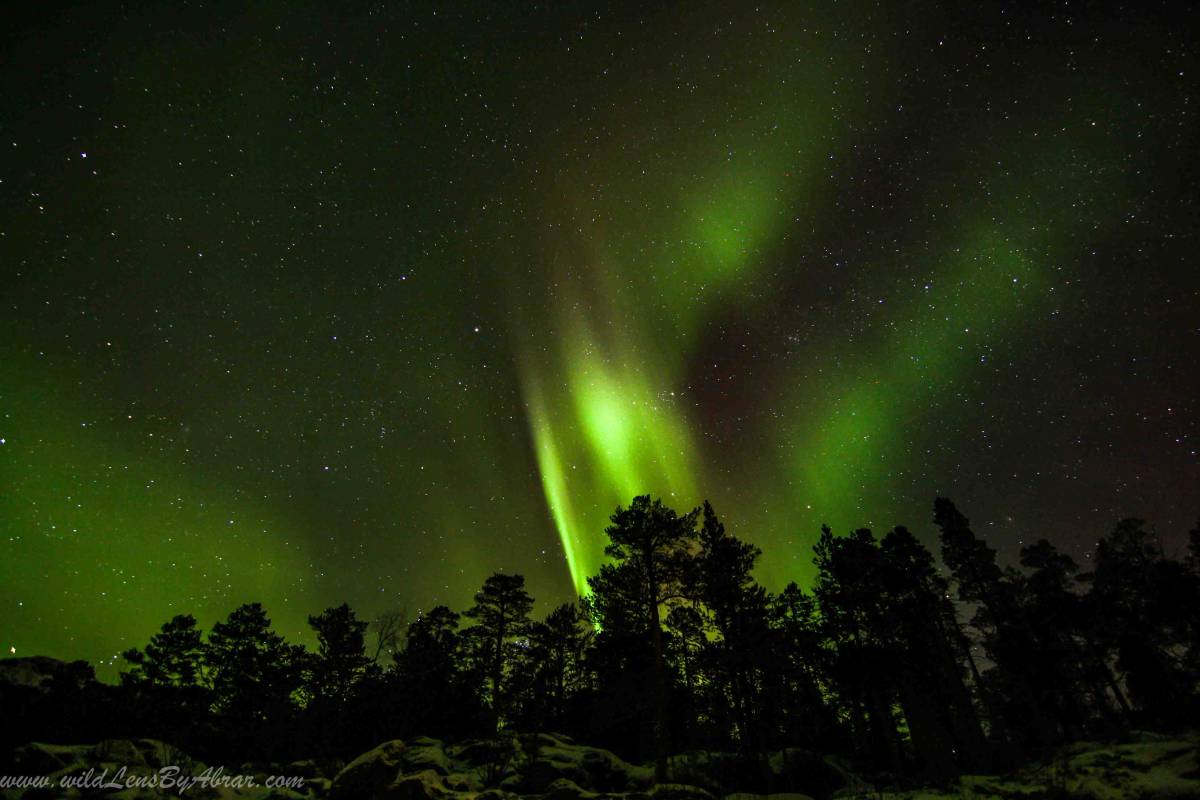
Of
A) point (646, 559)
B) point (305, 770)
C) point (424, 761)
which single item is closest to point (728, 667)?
point (646, 559)

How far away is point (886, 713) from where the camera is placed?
28.7 m

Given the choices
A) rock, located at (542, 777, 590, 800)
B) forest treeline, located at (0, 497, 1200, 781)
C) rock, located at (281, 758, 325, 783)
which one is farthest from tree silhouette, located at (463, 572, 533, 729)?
rock, located at (542, 777, 590, 800)

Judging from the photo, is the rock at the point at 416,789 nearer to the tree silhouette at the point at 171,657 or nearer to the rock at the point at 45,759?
the rock at the point at 45,759

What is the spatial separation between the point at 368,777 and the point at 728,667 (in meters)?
18.1

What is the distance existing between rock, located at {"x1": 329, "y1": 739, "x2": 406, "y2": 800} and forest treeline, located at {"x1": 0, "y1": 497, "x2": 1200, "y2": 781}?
10928 millimetres

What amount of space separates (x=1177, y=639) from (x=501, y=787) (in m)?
37.9

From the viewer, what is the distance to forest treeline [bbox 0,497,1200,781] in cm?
2775

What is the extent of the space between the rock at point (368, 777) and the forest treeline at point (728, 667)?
10.9m

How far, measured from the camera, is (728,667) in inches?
1101

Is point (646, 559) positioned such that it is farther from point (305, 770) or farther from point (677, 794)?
Answer: point (305, 770)

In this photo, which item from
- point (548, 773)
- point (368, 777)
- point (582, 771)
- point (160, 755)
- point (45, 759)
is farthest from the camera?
point (160, 755)

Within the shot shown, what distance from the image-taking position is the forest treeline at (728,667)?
27.8 metres

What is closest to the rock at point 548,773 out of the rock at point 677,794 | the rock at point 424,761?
the rock at point 424,761

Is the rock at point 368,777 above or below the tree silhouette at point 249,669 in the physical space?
below
